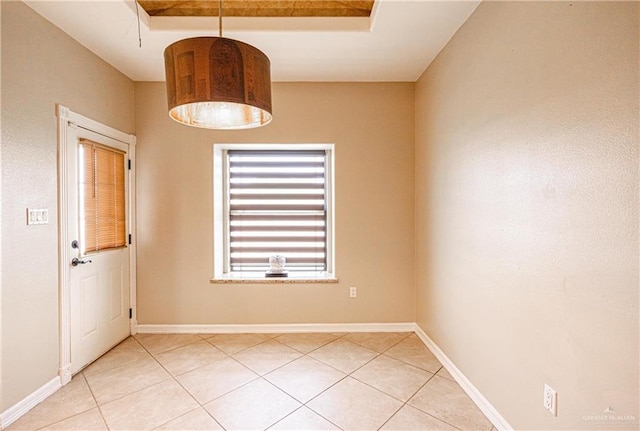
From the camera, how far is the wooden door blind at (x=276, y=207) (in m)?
3.53

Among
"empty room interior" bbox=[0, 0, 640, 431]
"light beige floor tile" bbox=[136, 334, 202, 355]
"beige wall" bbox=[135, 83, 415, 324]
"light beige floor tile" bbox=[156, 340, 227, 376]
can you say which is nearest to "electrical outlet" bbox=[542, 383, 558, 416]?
"empty room interior" bbox=[0, 0, 640, 431]

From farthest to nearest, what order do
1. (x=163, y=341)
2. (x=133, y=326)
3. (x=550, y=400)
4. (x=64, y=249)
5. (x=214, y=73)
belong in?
1. (x=133, y=326)
2. (x=163, y=341)
3. (x=64, y=249)
4. (x=550, y=400)
5. (x=214, y=73)

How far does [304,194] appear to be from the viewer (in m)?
3.54

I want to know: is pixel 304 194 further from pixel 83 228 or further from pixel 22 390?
pixel 22 390

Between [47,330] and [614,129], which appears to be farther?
[47,330]

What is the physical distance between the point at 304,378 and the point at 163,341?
1.68 m

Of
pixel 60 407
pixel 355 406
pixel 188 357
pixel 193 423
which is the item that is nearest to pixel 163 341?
pixel 188 357

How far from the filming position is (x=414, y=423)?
72.2 inches

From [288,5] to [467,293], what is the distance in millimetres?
2656

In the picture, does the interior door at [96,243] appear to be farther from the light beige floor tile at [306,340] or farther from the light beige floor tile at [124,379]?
the light beige floor tile at [306,340]

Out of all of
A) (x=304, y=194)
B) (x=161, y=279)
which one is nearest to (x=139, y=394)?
(x=161, y=279)

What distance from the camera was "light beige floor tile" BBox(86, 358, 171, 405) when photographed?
2.15m

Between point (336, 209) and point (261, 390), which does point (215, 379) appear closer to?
point (261, 390)

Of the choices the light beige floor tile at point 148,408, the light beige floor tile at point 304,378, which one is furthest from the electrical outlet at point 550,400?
the light beige floor tile at point 148,408
